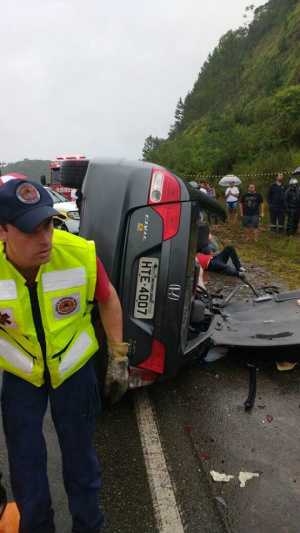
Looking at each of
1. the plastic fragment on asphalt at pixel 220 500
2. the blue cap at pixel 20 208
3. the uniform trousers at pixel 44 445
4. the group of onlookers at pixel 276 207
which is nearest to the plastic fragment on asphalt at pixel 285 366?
the plastic fragment on asphalt at pixel 220 500

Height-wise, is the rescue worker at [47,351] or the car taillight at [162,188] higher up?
the car taillight at [162,188]

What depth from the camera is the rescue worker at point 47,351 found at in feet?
5.05

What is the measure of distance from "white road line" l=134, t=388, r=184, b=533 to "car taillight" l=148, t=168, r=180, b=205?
1.52 metres

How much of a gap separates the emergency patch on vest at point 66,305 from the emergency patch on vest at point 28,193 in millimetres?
415

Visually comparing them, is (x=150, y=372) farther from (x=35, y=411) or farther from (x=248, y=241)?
(x=248, y=241)

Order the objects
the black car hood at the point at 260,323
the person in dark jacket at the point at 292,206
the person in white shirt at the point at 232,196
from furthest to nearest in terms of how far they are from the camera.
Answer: the person in white shirt at the point at 232,196 → the person in dark jacket at the point at 292,206 → the black car hood at the point at 260,323

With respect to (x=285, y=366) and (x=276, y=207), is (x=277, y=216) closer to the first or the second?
(x=276, y=207)

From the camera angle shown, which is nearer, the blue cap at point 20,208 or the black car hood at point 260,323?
the blue cap at point 20,208

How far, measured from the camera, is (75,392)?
5.89 ft

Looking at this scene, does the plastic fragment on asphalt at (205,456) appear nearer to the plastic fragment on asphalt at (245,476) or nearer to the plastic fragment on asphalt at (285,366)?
the plastic fragment on asphalt at (245,476)

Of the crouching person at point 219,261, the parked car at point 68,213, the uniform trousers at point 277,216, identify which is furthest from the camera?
the uniform trousers at point 277,216

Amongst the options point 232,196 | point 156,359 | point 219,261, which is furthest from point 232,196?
point 156,359

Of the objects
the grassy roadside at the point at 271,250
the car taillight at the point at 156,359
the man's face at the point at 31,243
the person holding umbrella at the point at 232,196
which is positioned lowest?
the grassy roadside at the point at 271,250

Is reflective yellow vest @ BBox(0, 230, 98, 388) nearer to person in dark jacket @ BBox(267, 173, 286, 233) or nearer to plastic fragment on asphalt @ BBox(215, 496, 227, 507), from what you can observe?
plastic fragment on asphalt @ BBox(215, 496, 227, 507)
